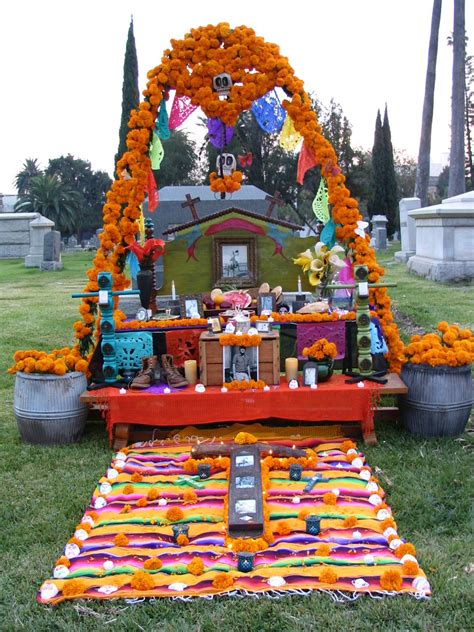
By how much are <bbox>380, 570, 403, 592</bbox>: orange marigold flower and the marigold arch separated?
3.52 metres

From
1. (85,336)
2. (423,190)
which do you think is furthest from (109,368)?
(423,190)

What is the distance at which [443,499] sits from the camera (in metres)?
4.33

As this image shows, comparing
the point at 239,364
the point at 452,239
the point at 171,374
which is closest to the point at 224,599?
the point at 239,364

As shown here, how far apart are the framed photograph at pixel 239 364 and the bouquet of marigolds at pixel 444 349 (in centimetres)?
131

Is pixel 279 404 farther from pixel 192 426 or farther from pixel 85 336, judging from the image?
pixel 85 336

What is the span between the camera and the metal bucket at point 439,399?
5.35 meters

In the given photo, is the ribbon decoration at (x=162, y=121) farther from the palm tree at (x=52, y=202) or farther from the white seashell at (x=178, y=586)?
the palm tree at (x=52, y=202)

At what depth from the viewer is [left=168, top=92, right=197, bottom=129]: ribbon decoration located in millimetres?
6691

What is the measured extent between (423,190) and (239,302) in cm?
2023

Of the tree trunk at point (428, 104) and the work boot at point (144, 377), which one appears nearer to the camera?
the work boot at point (144, 377)

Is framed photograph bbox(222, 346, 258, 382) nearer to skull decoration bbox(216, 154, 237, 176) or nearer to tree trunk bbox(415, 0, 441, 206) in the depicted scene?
skull decoration bbox(216, 154, 237, 176)

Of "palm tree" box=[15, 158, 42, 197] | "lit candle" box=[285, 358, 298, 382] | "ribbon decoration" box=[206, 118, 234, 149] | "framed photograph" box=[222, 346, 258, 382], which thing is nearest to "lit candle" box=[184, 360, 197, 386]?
"framed photograph" box=[222, 346, 258, 382]

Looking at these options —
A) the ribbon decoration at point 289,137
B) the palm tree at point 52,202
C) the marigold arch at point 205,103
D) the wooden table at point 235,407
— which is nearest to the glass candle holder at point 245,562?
the wooden table at point 235,407

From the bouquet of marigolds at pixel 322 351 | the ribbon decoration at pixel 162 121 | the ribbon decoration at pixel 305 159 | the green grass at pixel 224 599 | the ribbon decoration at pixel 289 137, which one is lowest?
the green grass at pixel 224 599
